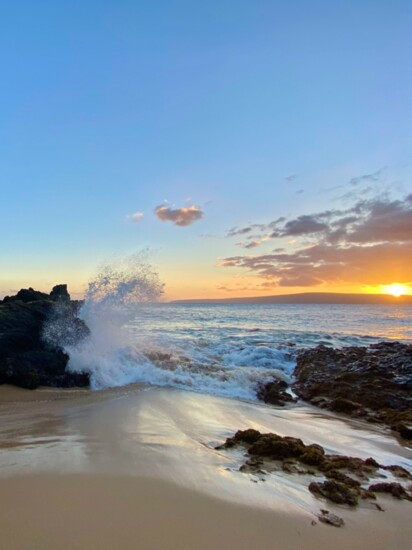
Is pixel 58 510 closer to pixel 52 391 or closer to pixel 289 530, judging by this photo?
pixel 289 530

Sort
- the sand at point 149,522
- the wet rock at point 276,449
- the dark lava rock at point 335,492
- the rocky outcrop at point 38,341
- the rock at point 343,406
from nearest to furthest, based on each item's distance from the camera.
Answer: the sand at point 149,522 → the dark lava rock at point 335,492 → the wet rock at point 276,449 → the rocky outcrop at point 38,341 → the rock at point 343,406

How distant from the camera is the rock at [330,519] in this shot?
357cm

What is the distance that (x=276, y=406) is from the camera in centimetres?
1040

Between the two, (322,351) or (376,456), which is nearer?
(376,456)

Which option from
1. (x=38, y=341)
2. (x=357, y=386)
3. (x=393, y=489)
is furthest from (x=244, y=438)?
(x=38, y=341)

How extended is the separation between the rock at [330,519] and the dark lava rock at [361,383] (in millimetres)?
4779

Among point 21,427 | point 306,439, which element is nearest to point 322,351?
point 306,439

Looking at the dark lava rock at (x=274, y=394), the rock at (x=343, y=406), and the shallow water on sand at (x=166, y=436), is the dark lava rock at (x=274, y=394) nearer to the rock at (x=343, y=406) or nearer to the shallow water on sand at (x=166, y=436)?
the shallow water on sand at (x=166, y=436)

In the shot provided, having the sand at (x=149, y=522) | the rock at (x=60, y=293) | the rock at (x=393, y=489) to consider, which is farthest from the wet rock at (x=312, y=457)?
the rock at (x=60, y=293)

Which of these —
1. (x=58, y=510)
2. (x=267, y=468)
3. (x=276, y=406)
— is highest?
(x=58, y=510)

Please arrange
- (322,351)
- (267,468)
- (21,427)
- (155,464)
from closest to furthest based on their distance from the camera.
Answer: (155,464) < (267,468) < (21,427) < (322,351)

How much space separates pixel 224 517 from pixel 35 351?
8.58 meters

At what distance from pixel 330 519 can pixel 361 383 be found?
984cm

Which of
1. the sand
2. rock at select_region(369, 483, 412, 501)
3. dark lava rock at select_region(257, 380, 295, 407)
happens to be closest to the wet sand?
the sand
